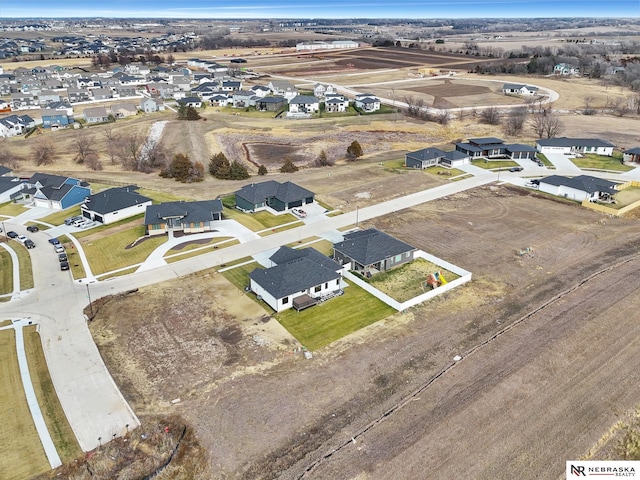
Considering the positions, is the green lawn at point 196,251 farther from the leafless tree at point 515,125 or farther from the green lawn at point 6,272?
the leafless tree at point 515,125

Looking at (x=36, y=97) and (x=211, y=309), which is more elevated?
(x=36, y=97)

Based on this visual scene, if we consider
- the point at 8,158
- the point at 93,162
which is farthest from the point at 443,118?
the point at 8,158

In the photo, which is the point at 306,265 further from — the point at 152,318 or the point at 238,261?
the point at 152,318

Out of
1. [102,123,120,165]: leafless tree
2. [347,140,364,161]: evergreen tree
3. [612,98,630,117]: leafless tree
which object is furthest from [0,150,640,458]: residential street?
[612,98,630,117]: leafless tree

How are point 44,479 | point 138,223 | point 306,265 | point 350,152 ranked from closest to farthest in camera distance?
point 44,479 → point 306,265 → point 138,223 → point 350,152

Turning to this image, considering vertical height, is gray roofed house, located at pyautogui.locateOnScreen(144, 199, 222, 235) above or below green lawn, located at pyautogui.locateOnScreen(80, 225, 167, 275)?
above

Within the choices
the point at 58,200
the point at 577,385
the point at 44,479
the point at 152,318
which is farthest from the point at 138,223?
the point at 577,385

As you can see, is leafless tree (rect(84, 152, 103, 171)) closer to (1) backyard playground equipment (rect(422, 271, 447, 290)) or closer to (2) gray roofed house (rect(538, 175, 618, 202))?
(1) backyard playground equipment (rect(422, 271, 447, 290))
